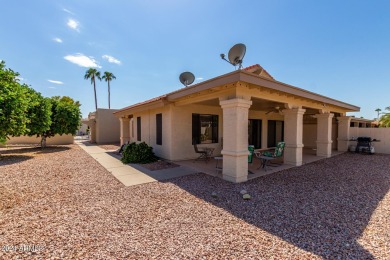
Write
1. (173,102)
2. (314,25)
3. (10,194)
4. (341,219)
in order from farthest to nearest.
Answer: (314,25) < (173,102) < (10,194) < (341,219)

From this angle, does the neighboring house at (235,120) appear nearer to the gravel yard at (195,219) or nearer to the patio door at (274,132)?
the patio door at (274,132)

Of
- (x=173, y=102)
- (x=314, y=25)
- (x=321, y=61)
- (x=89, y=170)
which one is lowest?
(x=89, y=170)

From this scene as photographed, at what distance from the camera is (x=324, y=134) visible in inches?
434

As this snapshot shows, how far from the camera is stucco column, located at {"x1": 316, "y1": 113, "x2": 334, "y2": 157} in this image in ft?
35.8

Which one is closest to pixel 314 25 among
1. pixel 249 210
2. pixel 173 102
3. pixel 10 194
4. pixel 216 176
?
pixel 173 102

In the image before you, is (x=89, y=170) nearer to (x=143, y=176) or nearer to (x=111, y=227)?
(x=143, y=176)

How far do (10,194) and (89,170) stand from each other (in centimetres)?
296

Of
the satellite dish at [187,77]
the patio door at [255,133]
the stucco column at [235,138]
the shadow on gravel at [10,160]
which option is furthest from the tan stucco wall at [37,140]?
the stucco column at [235,138]

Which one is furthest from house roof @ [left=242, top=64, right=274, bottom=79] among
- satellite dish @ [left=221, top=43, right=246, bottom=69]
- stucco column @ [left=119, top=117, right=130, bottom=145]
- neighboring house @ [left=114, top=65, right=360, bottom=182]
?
stucco column @ [left=119, top=117, right=130, bottom=145]

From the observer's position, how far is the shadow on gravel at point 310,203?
2.93m

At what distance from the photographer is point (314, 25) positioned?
9.86m

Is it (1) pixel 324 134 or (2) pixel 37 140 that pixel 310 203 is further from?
(2) pixel 37 140
